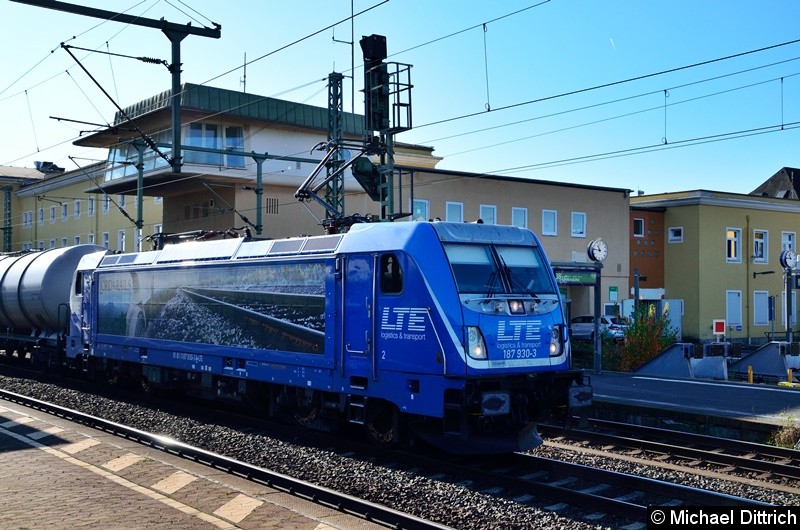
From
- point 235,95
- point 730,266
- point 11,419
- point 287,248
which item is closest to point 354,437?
point 287,248

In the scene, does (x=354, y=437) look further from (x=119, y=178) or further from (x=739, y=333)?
(x=739, y=333)

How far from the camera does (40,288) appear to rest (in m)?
23.0

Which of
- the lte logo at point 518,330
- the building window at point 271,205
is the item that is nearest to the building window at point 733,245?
the building window at point 271,205

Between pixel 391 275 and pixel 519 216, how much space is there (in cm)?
2967

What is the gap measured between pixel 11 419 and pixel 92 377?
5.83 meters

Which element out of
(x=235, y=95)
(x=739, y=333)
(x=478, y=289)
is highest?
(x=235, y=95)

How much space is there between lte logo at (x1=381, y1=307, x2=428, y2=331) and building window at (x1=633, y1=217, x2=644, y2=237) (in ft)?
Result: 118

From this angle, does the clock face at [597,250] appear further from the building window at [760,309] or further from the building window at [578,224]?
the building window at [760,309]

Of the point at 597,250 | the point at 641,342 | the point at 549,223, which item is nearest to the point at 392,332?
the point at 641,342

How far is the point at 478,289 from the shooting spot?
10.9m

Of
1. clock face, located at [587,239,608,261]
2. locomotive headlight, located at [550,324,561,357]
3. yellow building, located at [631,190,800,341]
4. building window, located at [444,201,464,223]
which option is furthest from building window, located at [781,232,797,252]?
locomotive headlight, located at [550,324,561,357]

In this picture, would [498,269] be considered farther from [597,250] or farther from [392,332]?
[597,250]

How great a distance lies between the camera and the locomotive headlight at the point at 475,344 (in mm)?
10398

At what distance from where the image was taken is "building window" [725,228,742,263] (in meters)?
44.7
